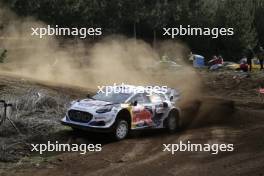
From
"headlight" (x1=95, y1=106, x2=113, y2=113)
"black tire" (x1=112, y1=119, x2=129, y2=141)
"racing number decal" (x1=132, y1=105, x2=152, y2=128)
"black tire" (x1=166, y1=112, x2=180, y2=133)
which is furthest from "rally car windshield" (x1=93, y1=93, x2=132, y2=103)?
"black tire" (x1=166, y1=112, x2=180, y2=133)

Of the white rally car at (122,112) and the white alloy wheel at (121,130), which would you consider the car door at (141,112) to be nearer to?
the white rally car at (122,112)

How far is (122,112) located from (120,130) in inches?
20.4

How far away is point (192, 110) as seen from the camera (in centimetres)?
2089

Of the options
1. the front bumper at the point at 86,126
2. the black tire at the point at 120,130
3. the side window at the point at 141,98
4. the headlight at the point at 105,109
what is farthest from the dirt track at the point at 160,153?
the side window at the point at 141,98

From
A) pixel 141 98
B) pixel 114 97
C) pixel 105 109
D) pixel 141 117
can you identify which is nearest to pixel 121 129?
pixel 105 109

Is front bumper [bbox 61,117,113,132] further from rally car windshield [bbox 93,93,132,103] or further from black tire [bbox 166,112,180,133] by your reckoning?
black tire [bbox 166,112,180,133]

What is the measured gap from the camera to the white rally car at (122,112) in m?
14.9

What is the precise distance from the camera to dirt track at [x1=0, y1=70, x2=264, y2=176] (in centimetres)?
1188

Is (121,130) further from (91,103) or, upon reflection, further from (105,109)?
(91,103)

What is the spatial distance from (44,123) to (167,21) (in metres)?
37.2

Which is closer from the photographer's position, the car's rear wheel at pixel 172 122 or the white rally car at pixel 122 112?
the white rally car at pixel 122 112

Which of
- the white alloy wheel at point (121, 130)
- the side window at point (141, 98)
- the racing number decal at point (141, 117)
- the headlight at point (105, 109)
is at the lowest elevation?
the white alloy wheel at point (121, 130)

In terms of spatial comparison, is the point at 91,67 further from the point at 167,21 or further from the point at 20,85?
the point at 167,21

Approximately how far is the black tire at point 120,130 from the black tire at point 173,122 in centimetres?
213
